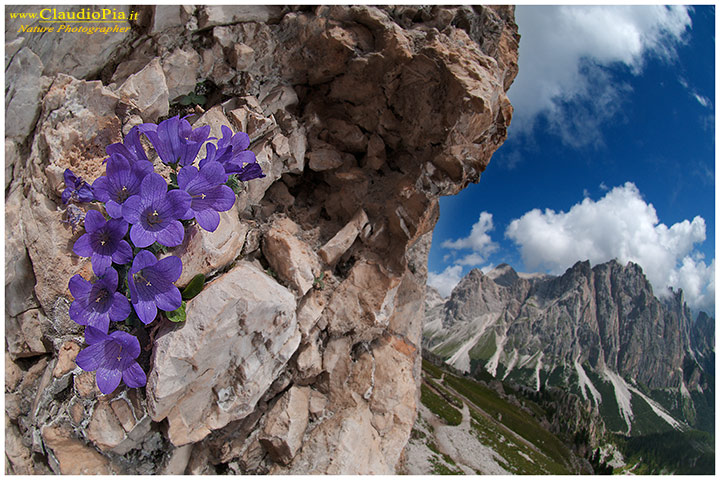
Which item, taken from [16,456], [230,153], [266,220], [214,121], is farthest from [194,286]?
[16,456]

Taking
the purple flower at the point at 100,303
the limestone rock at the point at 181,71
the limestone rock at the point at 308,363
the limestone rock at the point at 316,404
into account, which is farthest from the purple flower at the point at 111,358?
the limestone rock at the point at 181,71

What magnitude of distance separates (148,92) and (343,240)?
495 cm

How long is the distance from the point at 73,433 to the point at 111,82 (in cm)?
646

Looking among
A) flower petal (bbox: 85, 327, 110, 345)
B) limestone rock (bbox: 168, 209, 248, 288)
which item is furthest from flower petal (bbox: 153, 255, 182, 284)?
flower petal (bbox: 85, 327, 110, 345)

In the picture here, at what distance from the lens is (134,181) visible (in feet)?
17.0

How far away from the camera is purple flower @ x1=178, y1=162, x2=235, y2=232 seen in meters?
5.22

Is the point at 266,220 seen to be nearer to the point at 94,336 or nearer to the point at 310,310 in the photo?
the point at 310,310

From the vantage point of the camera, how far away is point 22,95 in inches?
249

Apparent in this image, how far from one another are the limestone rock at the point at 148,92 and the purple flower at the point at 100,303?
11.7 ft

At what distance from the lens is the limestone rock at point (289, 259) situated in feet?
24.5

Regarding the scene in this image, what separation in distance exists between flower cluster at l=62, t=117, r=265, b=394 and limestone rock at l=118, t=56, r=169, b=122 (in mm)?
1874

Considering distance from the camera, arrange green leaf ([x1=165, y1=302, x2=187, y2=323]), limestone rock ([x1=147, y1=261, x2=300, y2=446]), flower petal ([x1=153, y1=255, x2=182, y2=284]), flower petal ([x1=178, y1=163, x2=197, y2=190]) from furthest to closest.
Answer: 1. limestone rock ([x1=147, y1=261, x2=300, y2=446])
2. green leaf ([x1=165, y1=302, x2=187, y2=323])
3. flower petal ([x1=178, y1=163, x2=197, y2=190])
4. flower petal ([x1=153, y1=255, x2=182, y2=284])

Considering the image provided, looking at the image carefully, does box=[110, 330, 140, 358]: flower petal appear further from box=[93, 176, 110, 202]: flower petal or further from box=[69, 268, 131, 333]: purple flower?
box=[93, 176, 110, 202]: flower petal

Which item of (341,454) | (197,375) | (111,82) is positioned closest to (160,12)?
(111,82)
